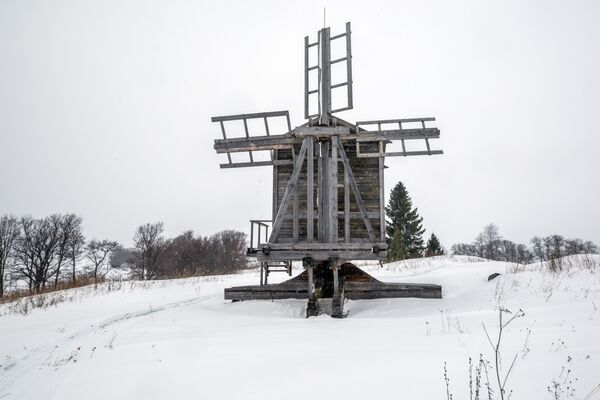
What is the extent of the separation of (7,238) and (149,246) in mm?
17973

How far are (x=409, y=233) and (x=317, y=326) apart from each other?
3621cm

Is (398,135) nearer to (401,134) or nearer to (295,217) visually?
(401,134)

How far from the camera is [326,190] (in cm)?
1067

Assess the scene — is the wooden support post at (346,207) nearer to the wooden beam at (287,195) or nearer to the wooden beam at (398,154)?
the wooden beam at (398,154)

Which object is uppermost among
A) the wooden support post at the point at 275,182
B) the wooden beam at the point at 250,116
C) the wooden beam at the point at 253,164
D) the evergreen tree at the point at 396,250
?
the wooden beam at the point at 250,116

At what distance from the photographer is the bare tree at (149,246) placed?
52094 mm

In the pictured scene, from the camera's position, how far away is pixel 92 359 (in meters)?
4.57

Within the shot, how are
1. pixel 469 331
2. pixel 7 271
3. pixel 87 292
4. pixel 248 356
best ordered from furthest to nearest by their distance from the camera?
pixel 7 271 → pixel 87 292 → pixel 469 331 → pixel 248 356

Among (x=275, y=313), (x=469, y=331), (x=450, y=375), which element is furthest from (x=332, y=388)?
(x=275, y=313)

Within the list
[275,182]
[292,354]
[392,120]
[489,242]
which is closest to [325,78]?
[392,120]

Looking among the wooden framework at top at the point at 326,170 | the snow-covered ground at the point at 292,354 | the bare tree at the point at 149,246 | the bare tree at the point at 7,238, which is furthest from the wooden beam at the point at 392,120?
the bare tree at the point at 7,238

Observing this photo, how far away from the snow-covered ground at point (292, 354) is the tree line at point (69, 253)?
35141 millimetres

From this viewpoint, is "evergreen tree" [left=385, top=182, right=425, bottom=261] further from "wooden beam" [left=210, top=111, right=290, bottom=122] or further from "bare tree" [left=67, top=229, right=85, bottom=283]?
"bare tree" [left=67, top=229, right=85, bottom=283]

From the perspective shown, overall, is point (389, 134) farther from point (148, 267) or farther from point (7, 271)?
point (7, 271)
